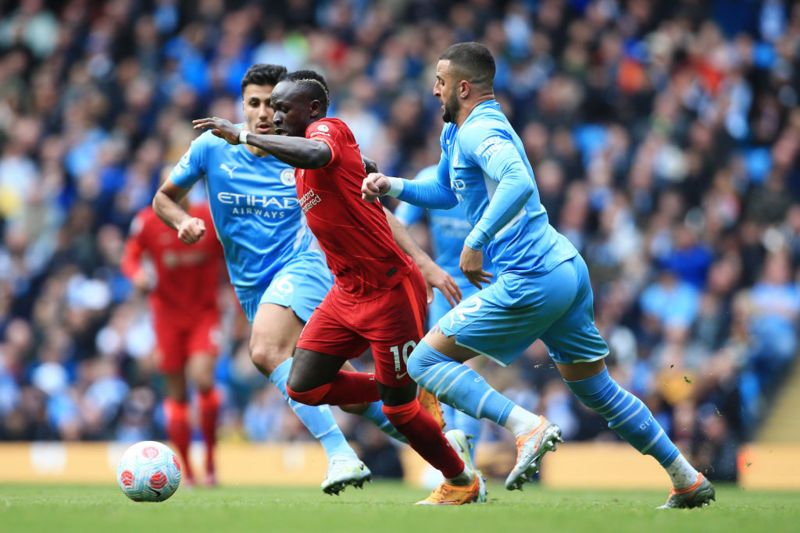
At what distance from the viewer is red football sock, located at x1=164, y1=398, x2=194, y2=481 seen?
441 inches

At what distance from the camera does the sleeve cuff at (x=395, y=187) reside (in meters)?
7.22

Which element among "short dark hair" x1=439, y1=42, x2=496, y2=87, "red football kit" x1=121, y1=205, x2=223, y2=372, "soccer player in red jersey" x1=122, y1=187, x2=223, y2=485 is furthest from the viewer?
"red football kit" x1=121, y1=205, x2=223, y2=372

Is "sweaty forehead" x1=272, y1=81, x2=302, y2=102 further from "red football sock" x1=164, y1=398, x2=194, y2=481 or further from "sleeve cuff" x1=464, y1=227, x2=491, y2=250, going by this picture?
"red football sock" x1=164, y1=398, x2=194, y2=481

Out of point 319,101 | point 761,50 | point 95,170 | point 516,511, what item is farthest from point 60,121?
point 516,511

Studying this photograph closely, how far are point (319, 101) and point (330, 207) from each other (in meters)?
0.68

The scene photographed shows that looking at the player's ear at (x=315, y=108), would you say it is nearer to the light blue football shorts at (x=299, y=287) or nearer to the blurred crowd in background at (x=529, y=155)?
the light blue football shorts at (x=299, y=287)

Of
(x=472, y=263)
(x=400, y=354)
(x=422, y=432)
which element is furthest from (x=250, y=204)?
(x=472, y=263)

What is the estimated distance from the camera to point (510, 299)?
6742 mm

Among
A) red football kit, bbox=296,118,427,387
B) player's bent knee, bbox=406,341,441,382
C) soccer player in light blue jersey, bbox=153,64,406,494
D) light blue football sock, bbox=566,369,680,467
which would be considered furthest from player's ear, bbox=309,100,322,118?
light blue football sock, bbox=566,369,680,467

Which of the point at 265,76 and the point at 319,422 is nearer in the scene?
the point at 319,422

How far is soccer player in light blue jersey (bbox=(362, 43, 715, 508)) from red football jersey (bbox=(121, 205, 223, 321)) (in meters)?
4.77

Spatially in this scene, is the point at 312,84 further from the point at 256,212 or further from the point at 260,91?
the point at 256,212

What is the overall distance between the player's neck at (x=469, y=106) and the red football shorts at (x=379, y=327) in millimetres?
949

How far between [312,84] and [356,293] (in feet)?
4.07
